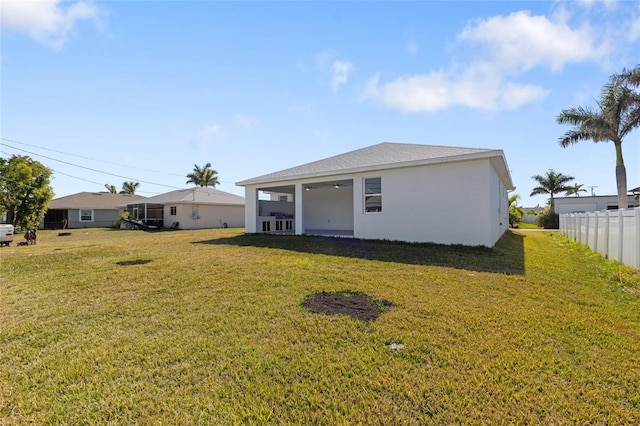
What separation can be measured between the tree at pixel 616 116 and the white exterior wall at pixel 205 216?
87.8 feet

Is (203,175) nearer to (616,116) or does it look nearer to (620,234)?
(616,116)

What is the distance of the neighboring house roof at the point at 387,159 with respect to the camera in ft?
30.8

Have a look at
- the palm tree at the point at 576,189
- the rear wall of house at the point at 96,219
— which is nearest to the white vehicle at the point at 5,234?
the rear wall of house at the point at 96,219

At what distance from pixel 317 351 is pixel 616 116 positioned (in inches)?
924

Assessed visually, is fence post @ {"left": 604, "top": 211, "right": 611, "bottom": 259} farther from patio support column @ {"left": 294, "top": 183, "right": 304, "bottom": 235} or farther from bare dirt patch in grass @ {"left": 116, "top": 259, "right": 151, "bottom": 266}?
bare dirt patch in grass @ {"left": 116, "top": 259, "right": 151, "bottom": 266}

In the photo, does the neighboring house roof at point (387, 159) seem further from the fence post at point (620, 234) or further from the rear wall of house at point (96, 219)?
the rear wall of house at point (96, 219)

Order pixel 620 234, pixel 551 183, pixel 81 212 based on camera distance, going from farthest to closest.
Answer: pixel 551 183 → pixel 81 212 → pixel 620 234

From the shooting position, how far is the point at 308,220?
19.1 metres

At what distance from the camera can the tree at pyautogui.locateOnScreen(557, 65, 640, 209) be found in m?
16.4

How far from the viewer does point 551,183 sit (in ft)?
109

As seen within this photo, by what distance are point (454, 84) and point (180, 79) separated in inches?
415

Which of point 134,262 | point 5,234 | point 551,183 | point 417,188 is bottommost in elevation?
point 134,262

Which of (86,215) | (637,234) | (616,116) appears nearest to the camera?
(637,234)

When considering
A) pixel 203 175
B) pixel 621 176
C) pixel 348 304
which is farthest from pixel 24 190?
pixel 621 176
